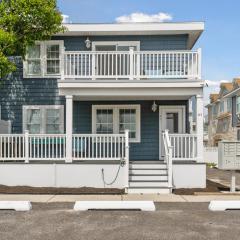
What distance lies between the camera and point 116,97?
1594 centimetres

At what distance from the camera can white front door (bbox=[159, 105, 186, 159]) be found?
55.0 ft

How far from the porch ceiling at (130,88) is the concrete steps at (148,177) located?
2624 millimetres

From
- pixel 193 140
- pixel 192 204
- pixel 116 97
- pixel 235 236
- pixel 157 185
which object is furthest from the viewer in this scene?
pixel 116 97

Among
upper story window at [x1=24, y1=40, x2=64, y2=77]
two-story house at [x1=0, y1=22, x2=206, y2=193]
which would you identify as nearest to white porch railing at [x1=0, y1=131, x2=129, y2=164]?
two-story house at [x1=0, y1=22, x2=206, y2=193]

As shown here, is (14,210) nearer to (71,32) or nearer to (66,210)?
(66,210)

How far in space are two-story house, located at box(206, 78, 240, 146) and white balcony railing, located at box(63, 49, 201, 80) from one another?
80.1 feet

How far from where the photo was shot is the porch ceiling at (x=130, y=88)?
1454 cm

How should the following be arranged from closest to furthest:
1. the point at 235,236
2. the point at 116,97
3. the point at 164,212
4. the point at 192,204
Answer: the point at 235,236 → the point at 164,212 → the point at 192,204 → the point at 116,97

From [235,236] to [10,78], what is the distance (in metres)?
12.4

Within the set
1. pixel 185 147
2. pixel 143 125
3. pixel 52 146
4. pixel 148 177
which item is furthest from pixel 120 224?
pixel 143 125

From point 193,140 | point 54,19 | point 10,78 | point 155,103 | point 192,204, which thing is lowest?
point 192,204

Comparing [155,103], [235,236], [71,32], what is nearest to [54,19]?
[71,32]

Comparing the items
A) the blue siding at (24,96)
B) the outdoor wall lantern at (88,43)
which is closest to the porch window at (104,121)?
the blue siding at (24,96)

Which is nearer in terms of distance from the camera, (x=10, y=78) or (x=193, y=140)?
(x=193, y=140)
